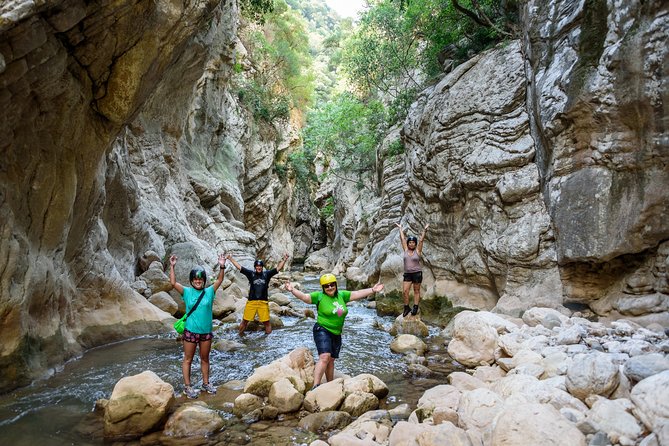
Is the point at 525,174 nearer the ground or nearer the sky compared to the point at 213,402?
nearer the sky

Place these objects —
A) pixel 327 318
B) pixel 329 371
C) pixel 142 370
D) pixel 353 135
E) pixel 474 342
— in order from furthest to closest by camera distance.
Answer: pixel 353 135 → pixel 474 342 → pixel 142 370 → pixel 329 371 → pixel 327 318

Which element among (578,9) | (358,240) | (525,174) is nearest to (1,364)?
(525,174)

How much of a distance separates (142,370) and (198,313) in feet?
6.41

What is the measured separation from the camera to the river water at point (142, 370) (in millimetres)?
4492

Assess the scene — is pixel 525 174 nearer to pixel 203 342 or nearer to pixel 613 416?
pixel 613 416

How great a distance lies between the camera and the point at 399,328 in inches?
372

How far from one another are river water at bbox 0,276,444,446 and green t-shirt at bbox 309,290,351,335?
1.18 m

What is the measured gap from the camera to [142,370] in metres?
6.76

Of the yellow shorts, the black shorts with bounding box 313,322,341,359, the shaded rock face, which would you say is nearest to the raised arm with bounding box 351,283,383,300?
the black shorts with bounding box 313,322,341,359

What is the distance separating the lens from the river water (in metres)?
4.49

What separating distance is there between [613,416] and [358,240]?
Answer: 21877 millimetres

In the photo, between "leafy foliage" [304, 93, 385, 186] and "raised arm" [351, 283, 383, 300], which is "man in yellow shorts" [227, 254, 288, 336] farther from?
"leafy foliage" [304, 93, 385, 186]

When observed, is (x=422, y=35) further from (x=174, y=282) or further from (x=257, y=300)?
(x=174, y=282)

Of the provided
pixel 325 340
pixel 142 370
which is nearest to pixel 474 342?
pixel 325 340
